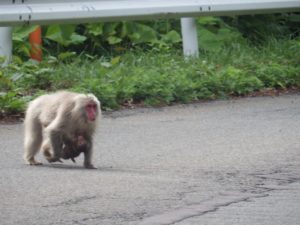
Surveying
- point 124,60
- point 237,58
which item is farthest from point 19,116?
point 237,58

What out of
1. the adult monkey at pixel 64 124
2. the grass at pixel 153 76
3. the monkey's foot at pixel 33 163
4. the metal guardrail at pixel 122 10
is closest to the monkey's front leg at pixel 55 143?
the adult monkey at pixel 64 124

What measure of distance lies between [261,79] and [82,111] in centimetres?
451

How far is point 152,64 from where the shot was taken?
1200cm

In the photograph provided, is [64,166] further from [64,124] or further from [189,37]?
[189,37]

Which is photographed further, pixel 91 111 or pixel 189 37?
pixel 189 37

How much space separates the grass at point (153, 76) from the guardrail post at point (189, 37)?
0.12m

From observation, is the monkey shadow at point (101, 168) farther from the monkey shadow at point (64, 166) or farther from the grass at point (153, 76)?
the grass at point (153, 76)

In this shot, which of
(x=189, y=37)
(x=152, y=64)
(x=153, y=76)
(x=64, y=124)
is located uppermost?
(x=189, y=37)

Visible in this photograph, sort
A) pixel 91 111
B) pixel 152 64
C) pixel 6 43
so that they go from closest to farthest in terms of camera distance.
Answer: pixel 91 111 → pixel 6 43 → pixel 152 64

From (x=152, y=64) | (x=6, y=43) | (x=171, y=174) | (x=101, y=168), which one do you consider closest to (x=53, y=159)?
(x=101, y=168)

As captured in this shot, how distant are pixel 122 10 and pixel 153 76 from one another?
0.88m

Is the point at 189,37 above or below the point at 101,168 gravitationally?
above

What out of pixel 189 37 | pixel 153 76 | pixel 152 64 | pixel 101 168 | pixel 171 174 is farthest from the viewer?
pixel 189 37

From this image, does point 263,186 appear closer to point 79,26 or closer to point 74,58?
point 74,58
